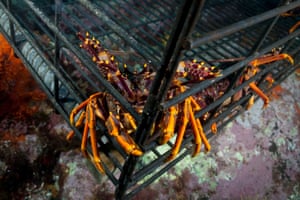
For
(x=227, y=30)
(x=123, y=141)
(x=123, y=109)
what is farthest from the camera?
(x=123, y=109)

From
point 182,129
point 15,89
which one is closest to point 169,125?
point 182,129

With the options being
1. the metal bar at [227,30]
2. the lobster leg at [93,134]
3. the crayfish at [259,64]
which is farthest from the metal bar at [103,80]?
the crayfish at [259,64]

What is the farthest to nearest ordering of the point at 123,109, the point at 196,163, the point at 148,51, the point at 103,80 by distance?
the point at 196,163, the point at 148,51, the point at 123,109, the point at 103,80

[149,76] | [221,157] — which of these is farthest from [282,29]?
[149,76]

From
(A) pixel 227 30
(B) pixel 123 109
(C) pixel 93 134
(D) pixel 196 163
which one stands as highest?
(A) pixel 227 30

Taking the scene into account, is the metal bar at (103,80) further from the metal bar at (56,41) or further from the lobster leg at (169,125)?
the lobster leg at (169,125)

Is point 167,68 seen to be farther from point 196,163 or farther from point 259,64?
point 196,163

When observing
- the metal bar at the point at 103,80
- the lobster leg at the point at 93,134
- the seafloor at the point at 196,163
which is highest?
the metal bar at the point at 103,80

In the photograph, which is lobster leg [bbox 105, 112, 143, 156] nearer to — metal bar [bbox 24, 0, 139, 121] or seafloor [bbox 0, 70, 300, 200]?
metal bar [bbox 24, 0, 139, 121]
